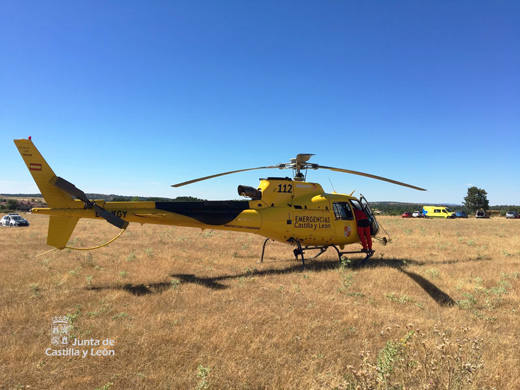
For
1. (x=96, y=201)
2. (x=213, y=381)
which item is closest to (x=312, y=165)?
(x=96, y=201)

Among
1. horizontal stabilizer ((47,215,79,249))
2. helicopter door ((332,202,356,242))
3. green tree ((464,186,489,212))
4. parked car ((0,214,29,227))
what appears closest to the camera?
horizontal stabilizer ((47,215,79,249))

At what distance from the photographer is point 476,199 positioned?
85500 millimetres

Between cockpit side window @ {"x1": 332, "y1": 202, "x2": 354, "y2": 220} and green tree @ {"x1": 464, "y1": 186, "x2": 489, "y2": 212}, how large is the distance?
93438 mm

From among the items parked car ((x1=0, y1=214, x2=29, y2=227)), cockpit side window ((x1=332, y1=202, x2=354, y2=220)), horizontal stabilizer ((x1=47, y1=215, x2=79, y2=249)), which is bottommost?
parked car ((x1=0, y1=214, x2=29, y2=227))

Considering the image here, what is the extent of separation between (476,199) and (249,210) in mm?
97823

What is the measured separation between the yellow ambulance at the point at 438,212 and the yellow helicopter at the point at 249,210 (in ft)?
190

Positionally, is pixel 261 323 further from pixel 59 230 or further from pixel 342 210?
pixel 342 210

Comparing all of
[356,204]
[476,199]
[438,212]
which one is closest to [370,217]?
[356,204]

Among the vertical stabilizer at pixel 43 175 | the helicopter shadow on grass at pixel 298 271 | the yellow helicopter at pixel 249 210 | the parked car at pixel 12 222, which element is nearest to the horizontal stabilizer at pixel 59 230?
the yellow helicopter at pixel 249 210

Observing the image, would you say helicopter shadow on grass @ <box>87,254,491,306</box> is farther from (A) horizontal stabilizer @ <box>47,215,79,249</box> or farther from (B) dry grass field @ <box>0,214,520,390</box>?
(A) horizontal stabilizer @ <box>47,215,79,249</box>

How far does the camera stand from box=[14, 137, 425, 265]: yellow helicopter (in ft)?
31.4

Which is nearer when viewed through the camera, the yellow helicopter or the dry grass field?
the dry grass field

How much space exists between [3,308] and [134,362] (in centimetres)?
469

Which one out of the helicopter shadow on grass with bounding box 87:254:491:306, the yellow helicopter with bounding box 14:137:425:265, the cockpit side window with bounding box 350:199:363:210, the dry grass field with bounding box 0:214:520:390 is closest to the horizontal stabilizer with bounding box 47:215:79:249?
the yellow helicopter with bounding box 14:137:425:265
